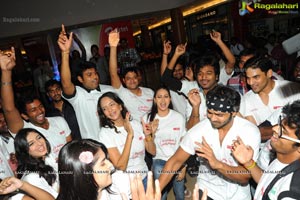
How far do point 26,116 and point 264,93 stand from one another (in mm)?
2470

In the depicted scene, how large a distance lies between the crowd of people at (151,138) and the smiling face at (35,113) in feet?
0.03

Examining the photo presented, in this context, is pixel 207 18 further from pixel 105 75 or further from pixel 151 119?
pixel 151 119

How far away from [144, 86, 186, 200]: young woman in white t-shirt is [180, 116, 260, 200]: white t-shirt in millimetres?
505

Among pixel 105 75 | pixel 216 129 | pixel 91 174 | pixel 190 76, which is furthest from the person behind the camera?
pixel 105 75

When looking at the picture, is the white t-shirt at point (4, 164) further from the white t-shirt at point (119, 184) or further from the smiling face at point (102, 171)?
the smiling face at point (102, 171)

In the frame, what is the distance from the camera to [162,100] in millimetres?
2875

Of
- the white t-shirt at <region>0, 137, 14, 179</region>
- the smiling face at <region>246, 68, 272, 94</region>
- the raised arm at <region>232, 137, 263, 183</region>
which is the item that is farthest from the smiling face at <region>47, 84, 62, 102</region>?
the raised arm at <region>232, 137, 263, 183</region>

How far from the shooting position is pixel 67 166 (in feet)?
5.36

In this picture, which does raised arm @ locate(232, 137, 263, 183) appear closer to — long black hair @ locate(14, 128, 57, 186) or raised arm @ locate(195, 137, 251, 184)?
raised arm @ locate(195, 137, 251, 184)

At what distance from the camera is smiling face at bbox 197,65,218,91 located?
3078 mm

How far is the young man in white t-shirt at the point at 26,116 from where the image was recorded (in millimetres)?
2576

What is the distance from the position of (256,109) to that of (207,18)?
12.0 metres

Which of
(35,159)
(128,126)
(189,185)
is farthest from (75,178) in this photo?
(189,185)

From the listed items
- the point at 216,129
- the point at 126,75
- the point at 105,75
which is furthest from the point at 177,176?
the point at 105,75
